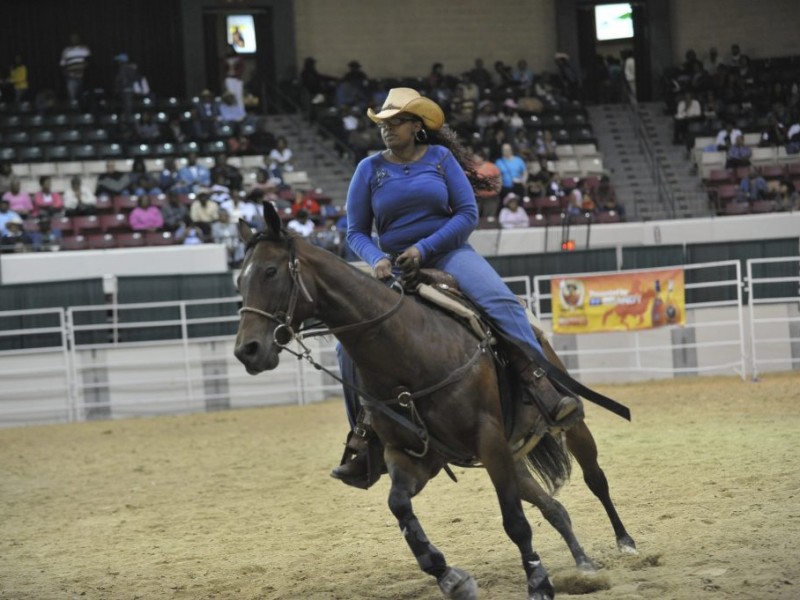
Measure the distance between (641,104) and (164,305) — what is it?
16040 mm

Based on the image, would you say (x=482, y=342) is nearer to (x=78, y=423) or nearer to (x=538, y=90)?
(x=78, y=423)

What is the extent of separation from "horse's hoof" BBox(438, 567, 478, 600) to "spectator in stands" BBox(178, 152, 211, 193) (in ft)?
52.5

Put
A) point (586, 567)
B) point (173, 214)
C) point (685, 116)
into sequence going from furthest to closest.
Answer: point (685, 116) → point (173, 214) → point (586, 567)

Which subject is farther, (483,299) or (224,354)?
(224,354)

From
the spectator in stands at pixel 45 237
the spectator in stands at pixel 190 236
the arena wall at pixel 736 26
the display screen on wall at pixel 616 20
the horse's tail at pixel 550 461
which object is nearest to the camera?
the horse's tail at pixel 550 461

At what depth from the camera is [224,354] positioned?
A: 17703 millimetres

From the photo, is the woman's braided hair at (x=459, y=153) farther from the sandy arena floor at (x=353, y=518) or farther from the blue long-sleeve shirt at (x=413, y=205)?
the sandy arena floor at (x=353, y=518)

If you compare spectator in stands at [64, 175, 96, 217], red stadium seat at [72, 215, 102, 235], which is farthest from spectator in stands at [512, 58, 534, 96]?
red stadium seat at [72, 215, 102, 235]

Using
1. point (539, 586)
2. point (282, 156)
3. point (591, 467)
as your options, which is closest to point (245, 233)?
point (539, 586)

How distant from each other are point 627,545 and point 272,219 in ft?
9.98

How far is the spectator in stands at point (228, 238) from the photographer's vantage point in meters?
18.3

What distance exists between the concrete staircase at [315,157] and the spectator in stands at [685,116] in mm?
7800

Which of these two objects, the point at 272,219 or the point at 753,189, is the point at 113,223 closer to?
the point at 753,189

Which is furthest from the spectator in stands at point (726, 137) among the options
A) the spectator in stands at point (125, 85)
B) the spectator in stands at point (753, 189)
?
the spectator in stands at point (125, 85)
